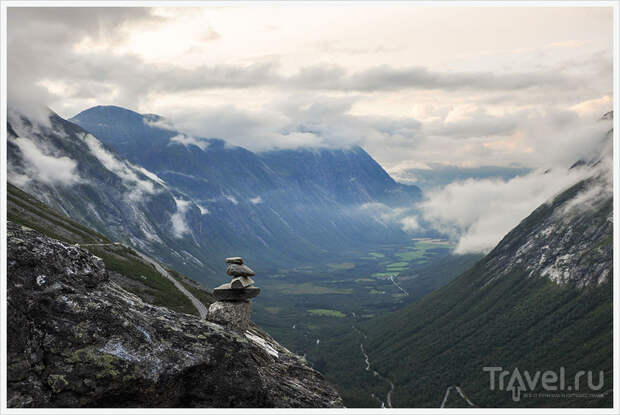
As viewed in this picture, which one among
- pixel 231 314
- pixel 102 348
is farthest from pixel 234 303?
pixel 102 348

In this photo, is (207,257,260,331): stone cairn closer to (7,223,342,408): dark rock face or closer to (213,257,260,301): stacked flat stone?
(213,257,260,301): stacked flat stone

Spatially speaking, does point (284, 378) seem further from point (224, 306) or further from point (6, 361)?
point (6, 361)

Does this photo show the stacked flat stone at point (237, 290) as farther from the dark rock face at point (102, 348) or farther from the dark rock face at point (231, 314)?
the dark rock face at point (102, 348)

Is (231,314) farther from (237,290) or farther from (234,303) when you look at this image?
(237,290)

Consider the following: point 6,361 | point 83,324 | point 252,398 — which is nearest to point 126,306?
point 83,324

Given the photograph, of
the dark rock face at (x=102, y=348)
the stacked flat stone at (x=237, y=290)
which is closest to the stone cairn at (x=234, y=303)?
the stacked flat stone at (x=237, y=290)

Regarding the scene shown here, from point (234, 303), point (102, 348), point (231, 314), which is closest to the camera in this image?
A: point (102, 348)
